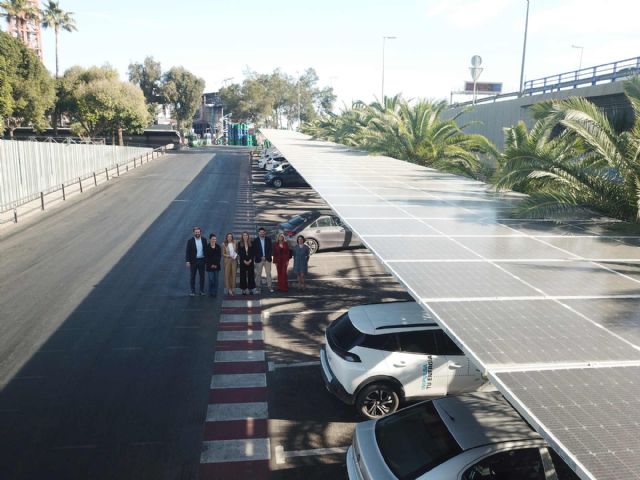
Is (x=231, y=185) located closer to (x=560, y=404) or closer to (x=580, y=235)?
(x=580, y=235)

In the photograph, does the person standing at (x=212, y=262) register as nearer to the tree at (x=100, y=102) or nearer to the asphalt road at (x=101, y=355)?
the asphalt road at (x=101, y=355)

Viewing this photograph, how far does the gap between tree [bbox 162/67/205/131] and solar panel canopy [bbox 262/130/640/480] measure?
88443mm

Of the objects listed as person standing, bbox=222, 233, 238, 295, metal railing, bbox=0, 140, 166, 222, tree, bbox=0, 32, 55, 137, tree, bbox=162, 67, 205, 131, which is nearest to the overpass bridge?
person standing, bbox=222, 233, 238, 295

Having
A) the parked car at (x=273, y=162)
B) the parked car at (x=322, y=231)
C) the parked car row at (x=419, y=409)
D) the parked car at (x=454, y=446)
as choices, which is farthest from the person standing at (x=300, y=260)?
the parked car at (x=273, y=162)

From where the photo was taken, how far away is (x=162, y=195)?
3216 cm

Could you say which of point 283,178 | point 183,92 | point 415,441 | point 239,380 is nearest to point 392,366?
point 415,441

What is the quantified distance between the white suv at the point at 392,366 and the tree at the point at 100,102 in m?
58.8

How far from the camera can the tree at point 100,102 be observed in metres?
59.3

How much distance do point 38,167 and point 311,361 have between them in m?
25.3

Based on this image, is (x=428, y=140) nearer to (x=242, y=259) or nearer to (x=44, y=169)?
(x=242, y=259)

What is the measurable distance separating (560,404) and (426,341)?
161 inches

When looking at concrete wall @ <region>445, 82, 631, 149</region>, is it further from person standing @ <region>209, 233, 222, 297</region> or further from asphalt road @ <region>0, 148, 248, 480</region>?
asphalt road @ <region>0, 148, 248, 480</region>

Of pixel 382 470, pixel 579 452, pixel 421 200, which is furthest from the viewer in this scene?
pixel 421 200

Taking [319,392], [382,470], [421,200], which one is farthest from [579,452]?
[421,200]
